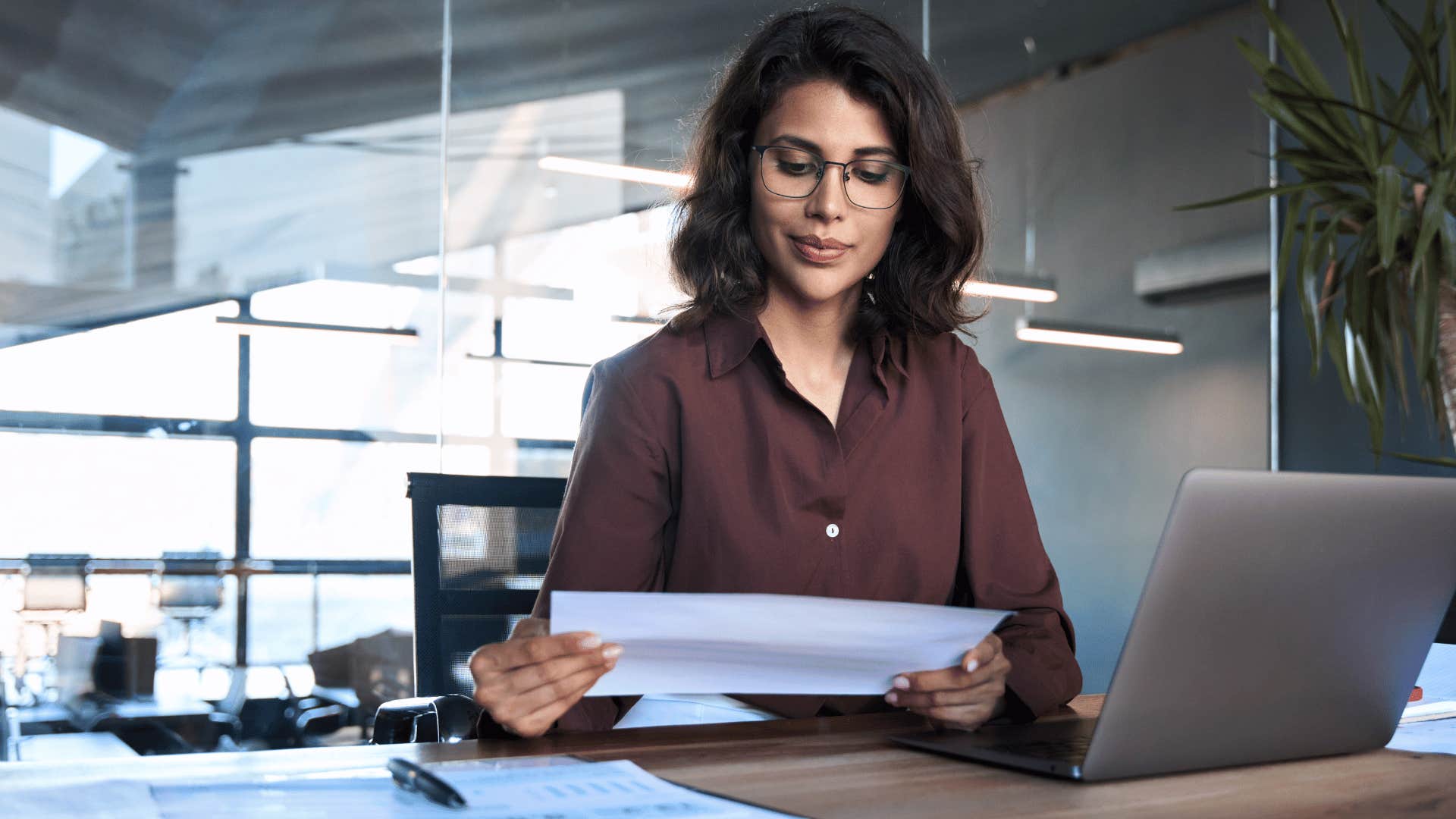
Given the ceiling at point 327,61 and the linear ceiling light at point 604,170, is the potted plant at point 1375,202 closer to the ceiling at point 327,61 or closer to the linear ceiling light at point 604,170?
the ceiling at point 327,61

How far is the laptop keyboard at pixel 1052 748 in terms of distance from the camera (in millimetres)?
1008

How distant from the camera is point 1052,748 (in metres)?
1.07

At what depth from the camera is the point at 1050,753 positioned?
1031mm

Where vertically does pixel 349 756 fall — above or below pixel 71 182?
below

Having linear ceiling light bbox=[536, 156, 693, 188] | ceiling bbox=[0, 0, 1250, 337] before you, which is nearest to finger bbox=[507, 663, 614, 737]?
ceiling bbox=[0, 0, 1250, 337]

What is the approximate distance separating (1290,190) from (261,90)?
279cm

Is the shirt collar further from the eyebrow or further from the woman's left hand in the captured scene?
the woman's left hand

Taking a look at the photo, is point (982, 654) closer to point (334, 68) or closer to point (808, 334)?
point (808, 334)

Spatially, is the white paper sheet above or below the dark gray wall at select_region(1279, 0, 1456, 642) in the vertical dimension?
below

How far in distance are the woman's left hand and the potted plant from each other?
6.18 ft

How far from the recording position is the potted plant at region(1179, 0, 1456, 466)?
2.75 m

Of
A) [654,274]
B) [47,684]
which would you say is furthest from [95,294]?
[654,274]

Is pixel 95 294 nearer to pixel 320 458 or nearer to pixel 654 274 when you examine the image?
pixel 320 458

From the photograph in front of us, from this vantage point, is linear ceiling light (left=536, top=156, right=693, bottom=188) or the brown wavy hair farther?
linear ceiling light (left=536, top=156, right=693, bottom=188)
